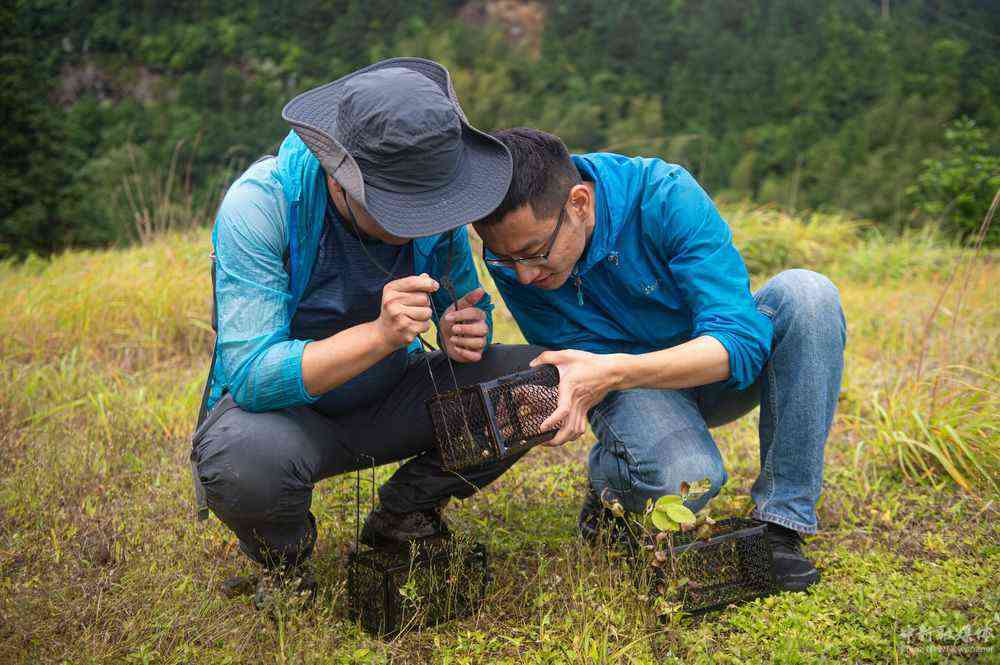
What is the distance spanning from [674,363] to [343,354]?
2.90 feet

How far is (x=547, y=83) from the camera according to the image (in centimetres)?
3006

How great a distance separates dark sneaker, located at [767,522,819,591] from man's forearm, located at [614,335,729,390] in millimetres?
547

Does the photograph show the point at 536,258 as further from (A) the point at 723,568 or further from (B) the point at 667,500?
(A) the point at 723,568

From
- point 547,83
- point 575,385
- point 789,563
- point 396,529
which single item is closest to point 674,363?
point 575,385

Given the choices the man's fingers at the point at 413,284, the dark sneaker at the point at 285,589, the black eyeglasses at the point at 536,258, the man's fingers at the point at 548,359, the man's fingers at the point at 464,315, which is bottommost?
the dark sneaker at the point at 285,589

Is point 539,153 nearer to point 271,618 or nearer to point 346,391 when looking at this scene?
point 346,391

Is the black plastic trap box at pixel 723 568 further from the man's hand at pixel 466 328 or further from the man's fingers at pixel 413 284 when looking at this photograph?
the man's fingers at pixel 413 284

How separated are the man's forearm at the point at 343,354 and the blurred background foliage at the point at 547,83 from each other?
1489 cm

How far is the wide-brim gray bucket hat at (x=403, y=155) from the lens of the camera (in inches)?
77.5

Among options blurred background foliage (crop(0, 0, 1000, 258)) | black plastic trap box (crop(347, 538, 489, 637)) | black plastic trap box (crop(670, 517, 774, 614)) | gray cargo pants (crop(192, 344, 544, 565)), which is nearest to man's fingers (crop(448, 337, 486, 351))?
gray cargo pants (crop(192, 344, 544, 565))

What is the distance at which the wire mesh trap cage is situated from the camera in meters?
2.20

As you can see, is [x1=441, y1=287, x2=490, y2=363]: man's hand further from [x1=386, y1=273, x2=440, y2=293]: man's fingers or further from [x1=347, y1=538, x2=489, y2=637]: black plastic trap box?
[x1=347, y1=538, x2=489, y2=637]: black plastic trap box

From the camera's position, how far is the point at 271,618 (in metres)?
2.27

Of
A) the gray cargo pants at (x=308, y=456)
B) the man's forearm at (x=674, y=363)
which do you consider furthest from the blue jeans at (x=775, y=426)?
the gray cargo pants at (x=308, y=456)
